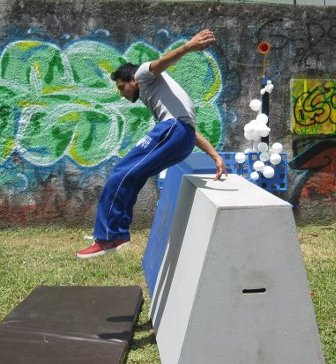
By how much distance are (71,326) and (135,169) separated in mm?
1273

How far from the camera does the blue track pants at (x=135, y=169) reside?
13.1ft

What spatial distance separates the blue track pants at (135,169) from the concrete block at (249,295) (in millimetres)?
706

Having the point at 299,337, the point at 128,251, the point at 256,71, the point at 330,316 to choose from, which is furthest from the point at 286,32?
the point at 299,337

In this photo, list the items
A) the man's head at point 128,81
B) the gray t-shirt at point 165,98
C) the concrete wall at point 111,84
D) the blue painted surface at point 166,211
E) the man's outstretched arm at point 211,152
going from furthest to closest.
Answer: the concrete wall at point 111,84 < the blue painted surface at point 166,211 < the man's outstretched arm at point 211,152 < the man's head at point 128,81 < the gray t-shirt at point 165,98

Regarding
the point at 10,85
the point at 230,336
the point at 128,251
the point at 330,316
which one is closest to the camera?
the point at 230,336

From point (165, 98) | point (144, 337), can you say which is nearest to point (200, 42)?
point (165, 98)

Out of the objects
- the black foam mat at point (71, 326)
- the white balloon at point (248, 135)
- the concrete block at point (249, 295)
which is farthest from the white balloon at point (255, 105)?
the concrete block at point (249, 295)

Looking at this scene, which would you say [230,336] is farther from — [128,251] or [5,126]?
[5,126]

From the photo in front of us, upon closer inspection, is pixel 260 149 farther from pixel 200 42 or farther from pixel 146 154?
pixel 200 42

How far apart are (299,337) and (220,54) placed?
4895mm

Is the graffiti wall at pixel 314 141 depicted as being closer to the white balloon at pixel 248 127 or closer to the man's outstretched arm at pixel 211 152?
the white balloon at pixel 248 127

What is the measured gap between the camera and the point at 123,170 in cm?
404

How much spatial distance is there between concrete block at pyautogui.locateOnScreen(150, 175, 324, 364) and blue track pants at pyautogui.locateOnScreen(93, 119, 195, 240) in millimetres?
706

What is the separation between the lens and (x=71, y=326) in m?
4.43
